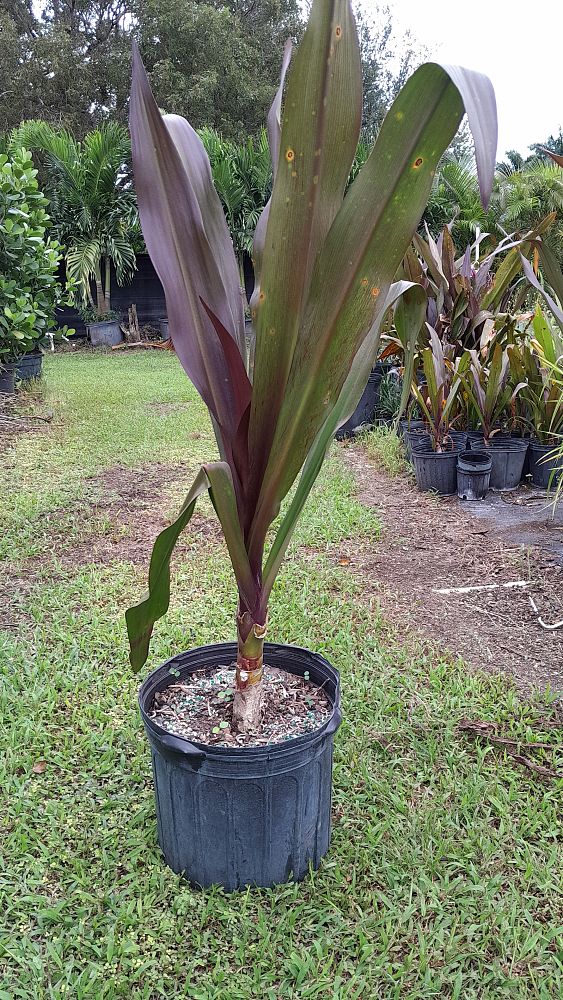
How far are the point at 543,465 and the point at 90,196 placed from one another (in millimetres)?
8008

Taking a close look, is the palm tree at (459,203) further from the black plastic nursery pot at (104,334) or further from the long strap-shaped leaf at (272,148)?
the long strap-shaped leaf at (272,148)

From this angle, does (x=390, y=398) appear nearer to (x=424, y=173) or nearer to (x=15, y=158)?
(x=15, y=158)

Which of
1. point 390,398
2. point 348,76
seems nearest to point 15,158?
point 390,398

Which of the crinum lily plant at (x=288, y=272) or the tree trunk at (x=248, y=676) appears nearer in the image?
the crinum lily plant at (x=288, y=272)

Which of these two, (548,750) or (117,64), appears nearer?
(548,750)

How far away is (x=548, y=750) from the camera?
174cm

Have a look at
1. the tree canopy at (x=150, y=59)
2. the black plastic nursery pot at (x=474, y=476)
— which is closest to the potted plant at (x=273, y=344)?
the black plastic nursery pot at (x=474, y=476)

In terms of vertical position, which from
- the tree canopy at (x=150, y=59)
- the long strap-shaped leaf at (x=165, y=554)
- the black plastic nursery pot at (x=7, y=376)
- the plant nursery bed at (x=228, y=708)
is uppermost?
the tree canopy at (x=150, y=59)

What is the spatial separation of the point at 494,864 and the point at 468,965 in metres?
0.23

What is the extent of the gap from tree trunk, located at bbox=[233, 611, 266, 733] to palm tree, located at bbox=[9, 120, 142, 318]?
8.76m

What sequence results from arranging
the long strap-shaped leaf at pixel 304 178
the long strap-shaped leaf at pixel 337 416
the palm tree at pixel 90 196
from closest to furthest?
the long strap-shaped leaf at pixel 304 178 < the long strap-shaped leaf at pixel 337 416 < the palm tree at pixel 90 196

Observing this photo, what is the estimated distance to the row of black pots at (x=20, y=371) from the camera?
17.6 ft

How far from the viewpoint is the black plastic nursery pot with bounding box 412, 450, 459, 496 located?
361 centimetres

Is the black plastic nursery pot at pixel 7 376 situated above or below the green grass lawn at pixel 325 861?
above
